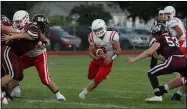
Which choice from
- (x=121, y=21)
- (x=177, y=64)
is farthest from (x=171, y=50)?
(x=121, y=21)

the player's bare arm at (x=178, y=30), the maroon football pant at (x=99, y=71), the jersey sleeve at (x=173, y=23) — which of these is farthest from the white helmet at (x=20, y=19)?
the player's bare arm at (x=178, y=30)

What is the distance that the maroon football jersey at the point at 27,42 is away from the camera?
332 inches

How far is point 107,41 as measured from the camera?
943 cm

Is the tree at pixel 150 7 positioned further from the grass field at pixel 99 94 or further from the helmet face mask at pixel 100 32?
the helmet face mask at pixel 100 32

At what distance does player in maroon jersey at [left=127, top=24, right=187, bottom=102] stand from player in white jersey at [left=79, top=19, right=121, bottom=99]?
1.10 meters

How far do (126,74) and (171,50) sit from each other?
6369 millimetres

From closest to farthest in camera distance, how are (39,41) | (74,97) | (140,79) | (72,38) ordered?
(39,41) < (74,97) < (140,79) < (72,38)

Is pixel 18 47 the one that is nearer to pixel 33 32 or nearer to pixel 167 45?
pixel 33 32

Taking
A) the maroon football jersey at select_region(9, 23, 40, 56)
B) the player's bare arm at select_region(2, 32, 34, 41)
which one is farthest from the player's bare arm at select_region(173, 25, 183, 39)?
the player's bare arm at select_region(2, 32, 34, 41)

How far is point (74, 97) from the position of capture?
9383 mm

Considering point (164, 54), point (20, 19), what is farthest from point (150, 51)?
point (20, 19)

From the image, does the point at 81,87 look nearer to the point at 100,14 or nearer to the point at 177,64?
the point at 177,64

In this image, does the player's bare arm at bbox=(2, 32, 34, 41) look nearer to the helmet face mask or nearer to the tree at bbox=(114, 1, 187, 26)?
the helmet face mask

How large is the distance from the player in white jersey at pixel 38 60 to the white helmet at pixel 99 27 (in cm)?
99
